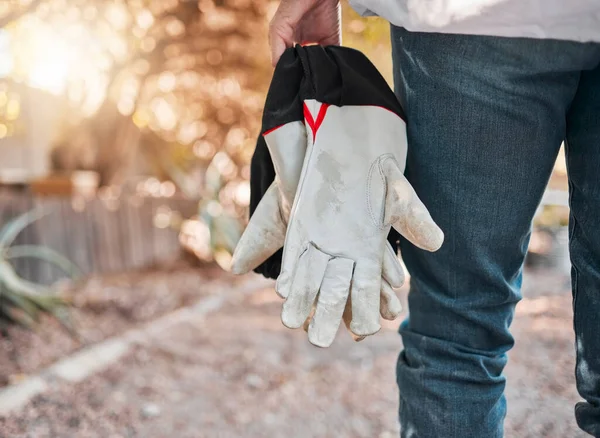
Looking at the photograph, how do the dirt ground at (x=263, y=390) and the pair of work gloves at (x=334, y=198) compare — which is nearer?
the pair of work gloves at (x=334, y=198)

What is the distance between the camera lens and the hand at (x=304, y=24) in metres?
0.93

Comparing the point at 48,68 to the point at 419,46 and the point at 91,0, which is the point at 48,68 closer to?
the point at 91,0

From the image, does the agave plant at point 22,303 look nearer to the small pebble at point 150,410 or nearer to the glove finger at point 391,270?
the small pebble at point 150,410

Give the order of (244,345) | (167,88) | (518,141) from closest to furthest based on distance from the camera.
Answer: (518,141), (244,345), (167,88)

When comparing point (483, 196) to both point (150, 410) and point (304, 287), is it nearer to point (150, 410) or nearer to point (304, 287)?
point (304, 287)

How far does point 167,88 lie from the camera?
16.7 ft

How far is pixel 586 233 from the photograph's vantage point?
85 cm

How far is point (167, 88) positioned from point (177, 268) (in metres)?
1.69

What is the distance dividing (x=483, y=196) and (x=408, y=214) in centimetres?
13

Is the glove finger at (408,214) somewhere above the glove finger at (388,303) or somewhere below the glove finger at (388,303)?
above

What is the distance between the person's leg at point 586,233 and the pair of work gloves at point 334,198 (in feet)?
0.84

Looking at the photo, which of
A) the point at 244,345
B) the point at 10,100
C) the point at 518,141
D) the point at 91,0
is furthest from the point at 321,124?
→ the point at 10,100

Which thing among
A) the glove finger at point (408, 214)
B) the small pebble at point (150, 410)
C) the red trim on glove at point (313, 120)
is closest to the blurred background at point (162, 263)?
the small pebble at point (150, 410)

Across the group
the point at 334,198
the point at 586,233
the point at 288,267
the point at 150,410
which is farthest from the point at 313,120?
the point at 150,410
